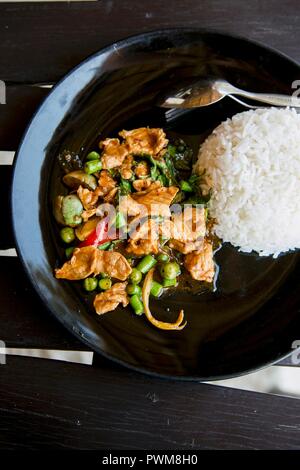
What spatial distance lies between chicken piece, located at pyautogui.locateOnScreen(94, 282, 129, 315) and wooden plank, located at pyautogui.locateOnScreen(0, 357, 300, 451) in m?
0.32

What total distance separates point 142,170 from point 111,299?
0.65m

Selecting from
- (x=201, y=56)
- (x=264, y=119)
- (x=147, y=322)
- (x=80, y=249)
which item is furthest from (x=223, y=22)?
(x=147, y=322)

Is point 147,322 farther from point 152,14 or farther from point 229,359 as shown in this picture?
point 152,14

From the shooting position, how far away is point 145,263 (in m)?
2.65


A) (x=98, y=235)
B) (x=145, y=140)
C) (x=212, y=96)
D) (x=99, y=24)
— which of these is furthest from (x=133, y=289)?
(x=99, y=24)

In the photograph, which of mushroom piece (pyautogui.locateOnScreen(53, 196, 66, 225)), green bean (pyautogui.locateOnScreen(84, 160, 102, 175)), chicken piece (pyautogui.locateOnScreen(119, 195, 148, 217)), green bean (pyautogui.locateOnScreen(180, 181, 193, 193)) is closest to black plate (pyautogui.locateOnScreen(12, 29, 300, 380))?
mushroom piece (pyautogui.locateOnScreen(53, 196, 66, 225))

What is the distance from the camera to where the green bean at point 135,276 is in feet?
8.64

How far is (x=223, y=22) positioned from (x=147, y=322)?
1649 mm

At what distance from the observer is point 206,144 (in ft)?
9.12

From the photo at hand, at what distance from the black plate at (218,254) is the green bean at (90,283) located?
54 mm

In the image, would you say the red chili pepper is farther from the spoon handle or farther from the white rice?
the spoon handle

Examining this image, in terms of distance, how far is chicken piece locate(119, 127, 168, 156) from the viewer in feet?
8.89

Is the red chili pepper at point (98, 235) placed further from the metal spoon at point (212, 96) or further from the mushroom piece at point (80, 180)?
the metal spoon at point (212, 96)

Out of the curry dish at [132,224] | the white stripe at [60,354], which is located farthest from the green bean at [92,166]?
the white stripe at [60,354]
